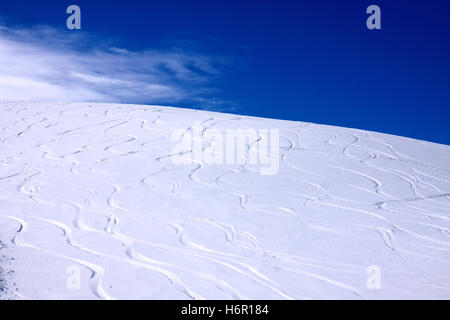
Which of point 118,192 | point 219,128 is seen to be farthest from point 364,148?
point 118,192

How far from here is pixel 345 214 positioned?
5.36 meters

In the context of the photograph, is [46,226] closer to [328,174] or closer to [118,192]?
[118,192]

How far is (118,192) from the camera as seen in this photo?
6039 millimetres

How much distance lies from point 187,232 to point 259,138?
441 centimetres

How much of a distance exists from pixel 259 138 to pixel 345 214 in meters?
3.72

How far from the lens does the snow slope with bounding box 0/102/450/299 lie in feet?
11.8

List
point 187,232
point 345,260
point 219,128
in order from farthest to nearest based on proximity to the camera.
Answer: point 219,128
point 187,232
point 345,260

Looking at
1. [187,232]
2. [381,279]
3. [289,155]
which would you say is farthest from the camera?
[289,155]

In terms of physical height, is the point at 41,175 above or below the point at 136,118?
below

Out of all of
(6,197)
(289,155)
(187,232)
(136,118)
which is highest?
(136,118)

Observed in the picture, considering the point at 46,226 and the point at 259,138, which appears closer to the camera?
the point at 46,226

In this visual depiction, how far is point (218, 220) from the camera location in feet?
16.7

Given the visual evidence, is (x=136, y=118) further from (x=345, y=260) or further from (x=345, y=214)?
(x=345, y=260)

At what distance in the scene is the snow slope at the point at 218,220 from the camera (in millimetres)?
3607
